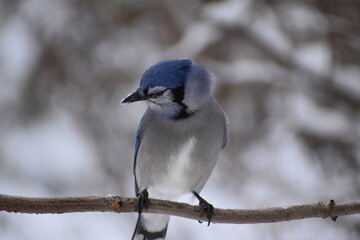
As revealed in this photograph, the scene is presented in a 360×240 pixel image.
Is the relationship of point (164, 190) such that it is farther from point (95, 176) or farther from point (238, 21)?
point (238, 21)

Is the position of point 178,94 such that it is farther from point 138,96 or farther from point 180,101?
point 138,96

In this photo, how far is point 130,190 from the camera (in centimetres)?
588

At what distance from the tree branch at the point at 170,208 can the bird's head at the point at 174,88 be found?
27.1 inches

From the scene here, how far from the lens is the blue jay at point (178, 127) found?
281 cm

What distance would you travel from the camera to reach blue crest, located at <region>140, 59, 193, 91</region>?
2742 millimetres

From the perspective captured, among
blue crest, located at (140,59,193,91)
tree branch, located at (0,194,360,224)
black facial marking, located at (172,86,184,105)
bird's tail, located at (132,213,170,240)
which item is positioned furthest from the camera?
bird's tail, located at (132,213,170,240)

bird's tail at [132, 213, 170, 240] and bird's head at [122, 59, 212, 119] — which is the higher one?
bird's head at [122, 59, 212, 119]

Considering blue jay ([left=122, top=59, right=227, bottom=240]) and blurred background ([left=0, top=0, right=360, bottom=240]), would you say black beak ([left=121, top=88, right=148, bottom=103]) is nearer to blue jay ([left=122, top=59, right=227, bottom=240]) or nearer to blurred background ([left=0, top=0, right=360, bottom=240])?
blue jay ([left=122, top=59, right=227, bottom=240])

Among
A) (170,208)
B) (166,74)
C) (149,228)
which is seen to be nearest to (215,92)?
(149,228)

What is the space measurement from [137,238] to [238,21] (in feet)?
11.5

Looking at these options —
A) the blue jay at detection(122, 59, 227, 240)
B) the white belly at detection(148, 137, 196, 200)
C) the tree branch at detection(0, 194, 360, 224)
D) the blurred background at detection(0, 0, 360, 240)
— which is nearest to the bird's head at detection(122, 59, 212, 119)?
the blue jay at detection(122, 59, 227, 240)

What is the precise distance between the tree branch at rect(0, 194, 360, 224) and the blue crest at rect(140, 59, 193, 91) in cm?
70

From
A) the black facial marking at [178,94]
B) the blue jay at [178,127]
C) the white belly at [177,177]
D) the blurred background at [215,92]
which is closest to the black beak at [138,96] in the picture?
the blue jay at [178,127]

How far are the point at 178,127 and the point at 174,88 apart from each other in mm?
214
